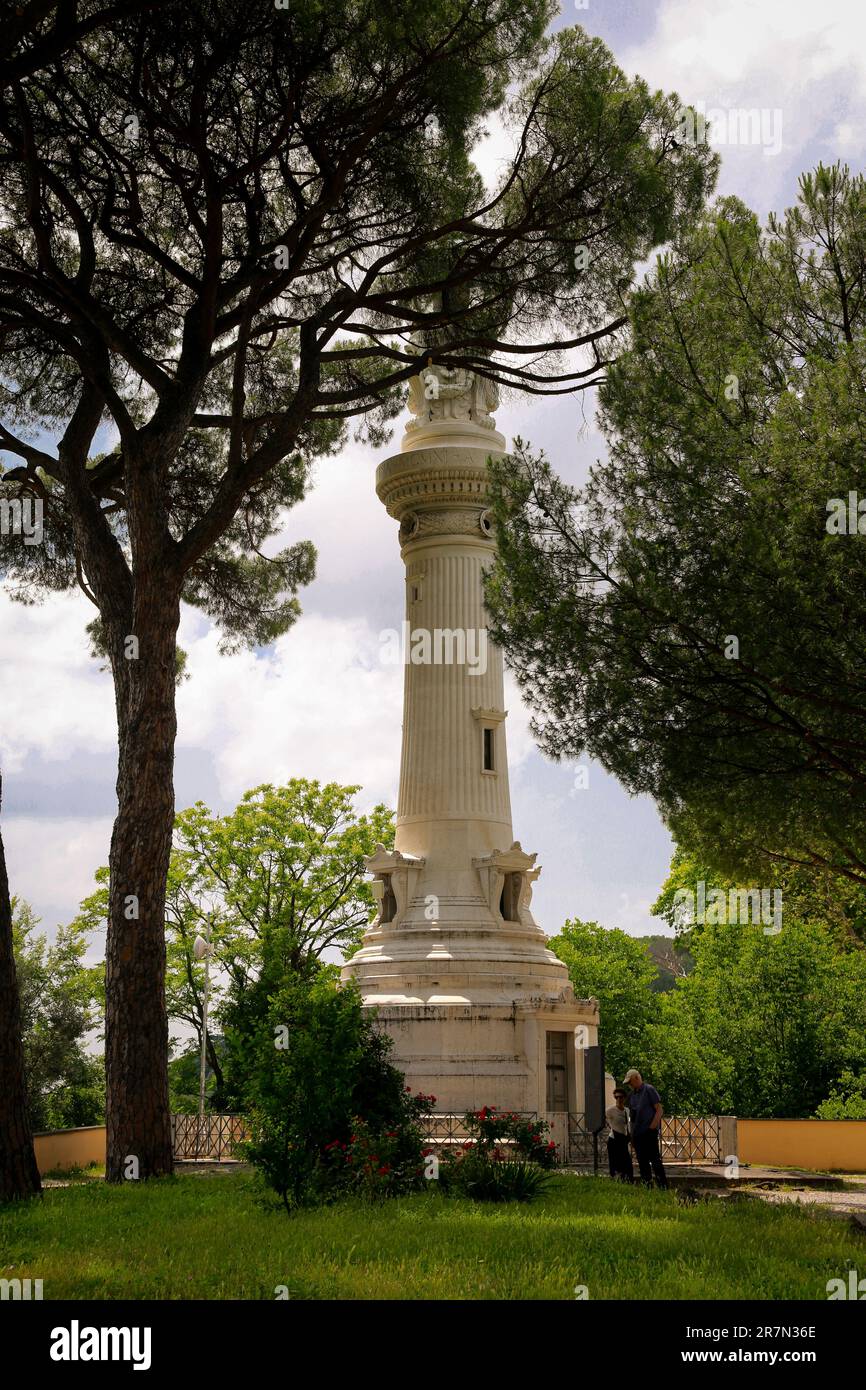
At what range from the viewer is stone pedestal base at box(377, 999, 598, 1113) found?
19469 mm

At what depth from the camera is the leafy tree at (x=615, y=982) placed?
27.6 m

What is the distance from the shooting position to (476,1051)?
778 inches

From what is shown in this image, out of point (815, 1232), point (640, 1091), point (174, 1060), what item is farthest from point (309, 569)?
point (174, 1060)

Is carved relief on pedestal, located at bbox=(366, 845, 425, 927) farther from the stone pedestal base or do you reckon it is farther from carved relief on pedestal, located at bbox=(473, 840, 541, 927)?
the stone pedestal base

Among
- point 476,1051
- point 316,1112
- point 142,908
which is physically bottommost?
point 476,1051

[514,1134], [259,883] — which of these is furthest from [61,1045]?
[514,1134]

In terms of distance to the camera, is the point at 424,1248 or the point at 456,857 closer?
the point at 424,1248

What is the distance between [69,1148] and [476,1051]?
672 centimetres

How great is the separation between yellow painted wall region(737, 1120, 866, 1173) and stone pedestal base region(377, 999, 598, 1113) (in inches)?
181

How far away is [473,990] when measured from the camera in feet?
66.7

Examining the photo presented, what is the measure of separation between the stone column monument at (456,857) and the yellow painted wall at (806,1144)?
391 centimetres

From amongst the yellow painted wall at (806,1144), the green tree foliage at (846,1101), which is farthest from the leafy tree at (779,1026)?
the yellow painted wall at (806,1144)

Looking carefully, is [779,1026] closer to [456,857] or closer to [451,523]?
[456,857]

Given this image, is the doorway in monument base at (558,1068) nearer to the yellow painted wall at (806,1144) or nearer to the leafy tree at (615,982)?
the yellow painted wall at (806,1144)
